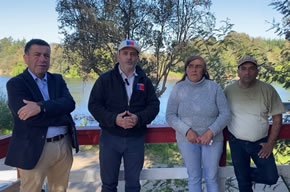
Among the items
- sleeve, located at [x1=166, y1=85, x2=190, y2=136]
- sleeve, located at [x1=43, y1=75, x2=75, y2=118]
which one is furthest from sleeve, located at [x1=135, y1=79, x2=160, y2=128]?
sleeve, located at [x1=43, y1=75, x2=75, y2=118]

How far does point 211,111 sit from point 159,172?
74 cm

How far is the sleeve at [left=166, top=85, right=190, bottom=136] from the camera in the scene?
198 cm

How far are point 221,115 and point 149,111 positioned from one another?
0.59 metres

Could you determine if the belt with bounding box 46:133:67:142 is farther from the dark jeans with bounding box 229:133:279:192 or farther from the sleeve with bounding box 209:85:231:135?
the dark jeans with bounding box 229:133:279:192

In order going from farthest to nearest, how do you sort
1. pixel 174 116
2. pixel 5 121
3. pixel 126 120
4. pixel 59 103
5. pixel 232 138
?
1. pixel 5 121
2. pixel 232 138
3. pixel 174 116
4. pixel 126 120
5. pixel 59 103

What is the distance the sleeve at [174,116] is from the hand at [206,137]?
5.1 inches

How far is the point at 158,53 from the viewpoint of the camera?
7.36m

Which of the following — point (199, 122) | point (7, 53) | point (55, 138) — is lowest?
point (55, 138)

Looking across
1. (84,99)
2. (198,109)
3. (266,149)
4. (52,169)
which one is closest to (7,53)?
(84,99)

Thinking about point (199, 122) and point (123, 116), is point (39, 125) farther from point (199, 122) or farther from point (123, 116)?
point (199, 122)

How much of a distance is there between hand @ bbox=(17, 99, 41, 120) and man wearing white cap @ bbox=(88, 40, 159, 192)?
43 centimetres

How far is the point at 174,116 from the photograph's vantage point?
6.73 feet

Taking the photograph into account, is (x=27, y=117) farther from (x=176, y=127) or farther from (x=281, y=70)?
(x=281, y=70)

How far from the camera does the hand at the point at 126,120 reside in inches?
72.3
